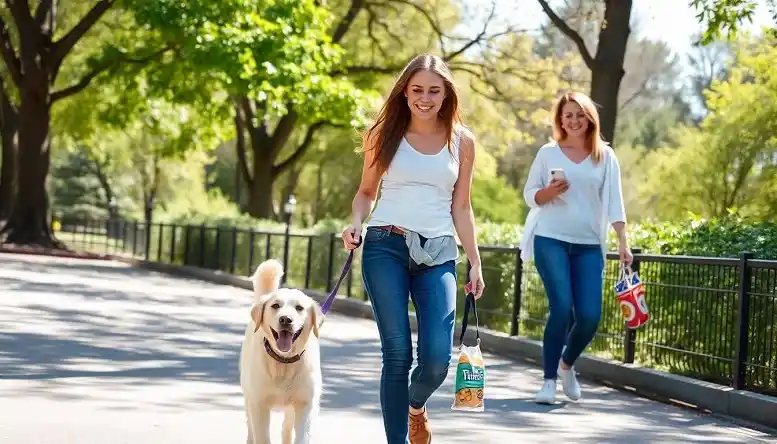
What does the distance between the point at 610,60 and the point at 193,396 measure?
39.7ft

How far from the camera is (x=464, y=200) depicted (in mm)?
6090

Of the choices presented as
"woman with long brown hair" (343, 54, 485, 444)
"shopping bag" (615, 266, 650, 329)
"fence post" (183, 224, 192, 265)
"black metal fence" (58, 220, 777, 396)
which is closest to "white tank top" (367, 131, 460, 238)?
"woman with long brown hair" (343, 54, 485, 444)

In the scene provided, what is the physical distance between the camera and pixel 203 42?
98.3 feet

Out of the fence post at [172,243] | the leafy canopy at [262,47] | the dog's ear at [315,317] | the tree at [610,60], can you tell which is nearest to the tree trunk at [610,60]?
the tree at [610,60]

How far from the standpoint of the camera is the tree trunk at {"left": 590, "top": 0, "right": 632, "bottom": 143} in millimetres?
19438

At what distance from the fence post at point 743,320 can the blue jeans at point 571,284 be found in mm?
1161

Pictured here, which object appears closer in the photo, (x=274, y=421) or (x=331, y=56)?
(x=274, y=421)

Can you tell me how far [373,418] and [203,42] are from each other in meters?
22.7

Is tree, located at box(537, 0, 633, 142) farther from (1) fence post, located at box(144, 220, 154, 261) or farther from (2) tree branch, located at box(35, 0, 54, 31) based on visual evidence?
(2) tree branch, located at box(35, 0, 54, 31)

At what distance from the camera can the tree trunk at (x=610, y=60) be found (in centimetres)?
1944

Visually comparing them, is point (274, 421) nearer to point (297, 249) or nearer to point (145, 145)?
point (297, 249)

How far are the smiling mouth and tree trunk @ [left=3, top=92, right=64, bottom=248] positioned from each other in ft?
107

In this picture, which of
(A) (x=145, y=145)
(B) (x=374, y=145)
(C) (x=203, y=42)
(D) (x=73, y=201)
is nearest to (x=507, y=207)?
(A) (x=145, y=145)

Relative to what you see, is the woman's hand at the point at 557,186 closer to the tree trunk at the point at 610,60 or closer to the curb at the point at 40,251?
the tree trunk at the point at 610,60
